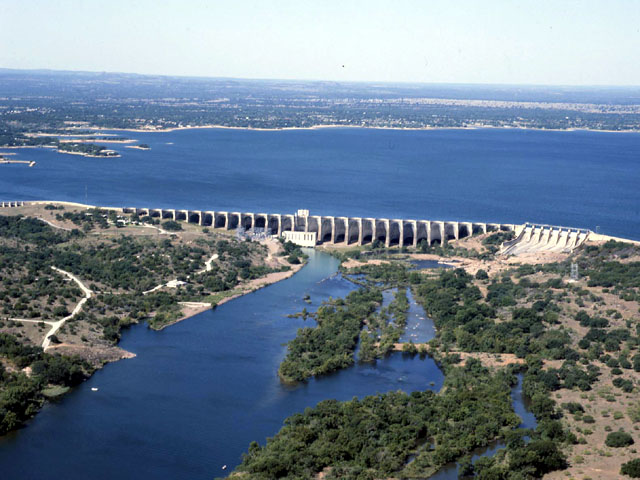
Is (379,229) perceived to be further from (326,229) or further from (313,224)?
(313,224)

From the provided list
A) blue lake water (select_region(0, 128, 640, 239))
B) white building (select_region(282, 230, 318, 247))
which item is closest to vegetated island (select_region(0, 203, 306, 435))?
white building (select_region(282, 230, 318, 247))

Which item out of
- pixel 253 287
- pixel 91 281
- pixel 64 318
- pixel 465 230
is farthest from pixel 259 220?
pixel 64 318

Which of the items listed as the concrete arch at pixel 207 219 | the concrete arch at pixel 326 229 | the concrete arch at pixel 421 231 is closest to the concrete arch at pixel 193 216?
the concrete arch at pixel 207 219

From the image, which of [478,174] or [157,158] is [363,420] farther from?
[157,158]

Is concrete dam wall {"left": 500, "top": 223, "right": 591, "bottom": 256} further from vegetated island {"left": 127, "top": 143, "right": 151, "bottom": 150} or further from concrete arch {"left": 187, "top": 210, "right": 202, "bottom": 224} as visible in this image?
vegetated island {"left": 127, "top": 143, "right": 151, "bottom": 150}

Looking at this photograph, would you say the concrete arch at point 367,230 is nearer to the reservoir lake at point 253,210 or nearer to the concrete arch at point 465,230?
the reservoir lake at point 253,210

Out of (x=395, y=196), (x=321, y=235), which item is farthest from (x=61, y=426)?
(x=395, y=196)
